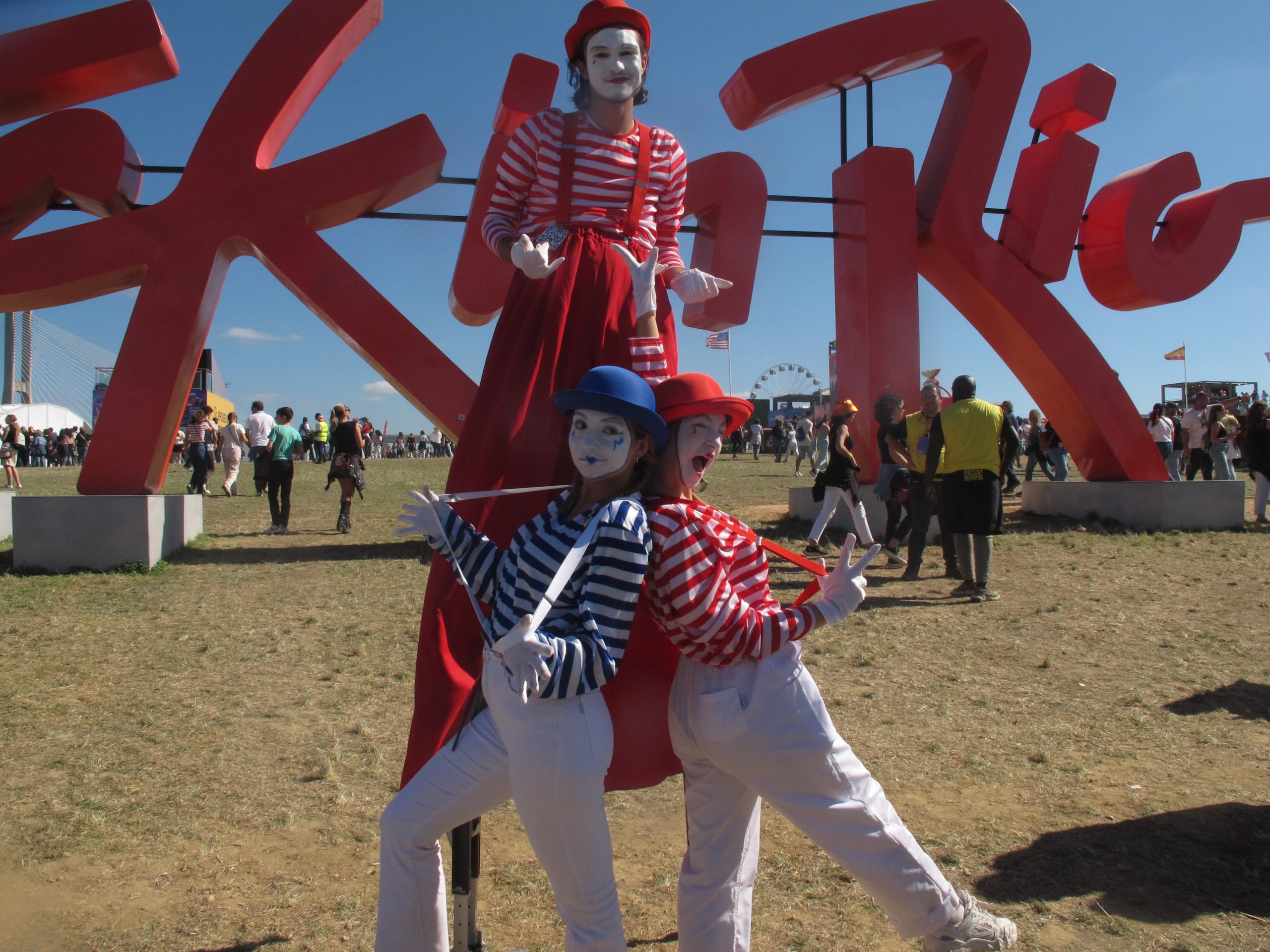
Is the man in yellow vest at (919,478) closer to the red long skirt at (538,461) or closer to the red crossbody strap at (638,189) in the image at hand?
the red crossbody strap at (638,189)

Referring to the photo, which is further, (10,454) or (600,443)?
(10,454)

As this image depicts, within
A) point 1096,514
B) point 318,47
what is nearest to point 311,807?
point 318,47

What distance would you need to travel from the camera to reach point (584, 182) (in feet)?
8.78

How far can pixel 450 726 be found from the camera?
87.3 inches

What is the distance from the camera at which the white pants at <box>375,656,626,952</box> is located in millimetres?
1782

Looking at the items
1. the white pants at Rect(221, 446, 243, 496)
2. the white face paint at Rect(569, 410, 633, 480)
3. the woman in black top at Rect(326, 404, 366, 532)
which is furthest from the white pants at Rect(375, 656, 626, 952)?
the white pants at Rect(221, 446, 243, 496)

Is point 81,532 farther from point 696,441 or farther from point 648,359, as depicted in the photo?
point 696,441

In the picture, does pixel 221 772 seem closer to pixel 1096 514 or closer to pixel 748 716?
pixel 748 716

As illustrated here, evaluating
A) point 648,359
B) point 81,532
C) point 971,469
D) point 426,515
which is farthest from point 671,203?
point 81,532

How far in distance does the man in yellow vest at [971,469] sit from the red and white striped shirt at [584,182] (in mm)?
4748

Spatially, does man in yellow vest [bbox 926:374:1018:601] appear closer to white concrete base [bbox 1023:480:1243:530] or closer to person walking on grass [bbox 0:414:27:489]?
white concrete base [bbox 1023:480:1243:530]

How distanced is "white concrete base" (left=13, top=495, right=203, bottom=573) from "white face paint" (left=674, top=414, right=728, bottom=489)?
23.7 feet

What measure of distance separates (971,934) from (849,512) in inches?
289

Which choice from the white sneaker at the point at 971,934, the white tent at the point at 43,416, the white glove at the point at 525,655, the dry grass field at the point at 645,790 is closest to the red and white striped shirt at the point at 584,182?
the white glove at the point at 525,655
